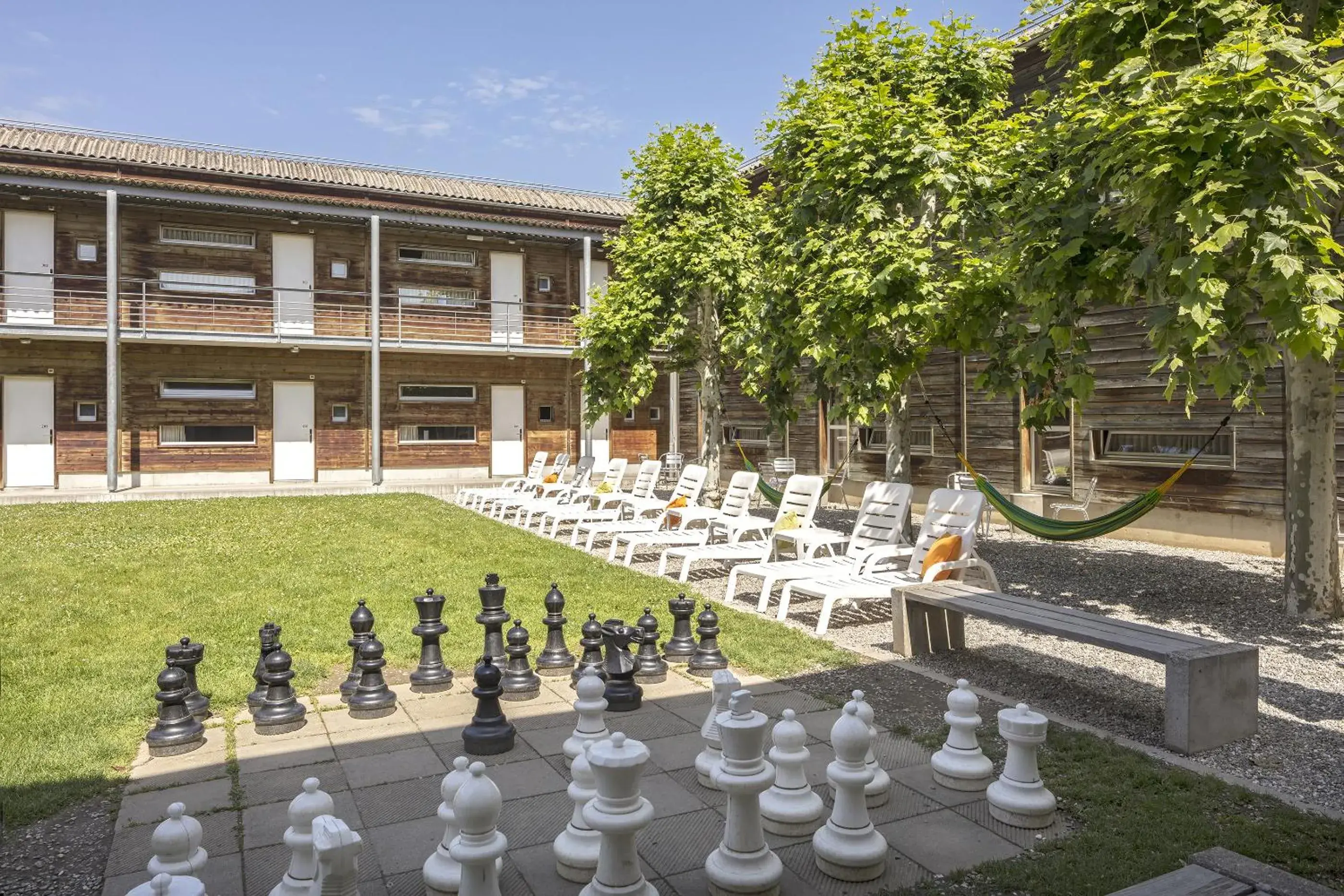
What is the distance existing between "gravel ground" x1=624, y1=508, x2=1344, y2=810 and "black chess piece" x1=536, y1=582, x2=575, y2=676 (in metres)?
2.15

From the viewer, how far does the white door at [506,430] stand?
24391 millimetres

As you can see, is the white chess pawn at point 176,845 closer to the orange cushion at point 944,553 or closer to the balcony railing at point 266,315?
the orange cushion at point 944,553

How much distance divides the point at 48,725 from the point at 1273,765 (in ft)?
19.5

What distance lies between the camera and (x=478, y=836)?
8.59 ft

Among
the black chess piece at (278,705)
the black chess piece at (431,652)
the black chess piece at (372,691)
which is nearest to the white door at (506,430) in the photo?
the black chess piece at (431,652)

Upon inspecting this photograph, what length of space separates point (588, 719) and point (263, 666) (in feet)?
6.59

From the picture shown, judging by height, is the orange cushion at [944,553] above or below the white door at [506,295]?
below

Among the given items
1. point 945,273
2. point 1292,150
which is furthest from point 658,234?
point 1292,150

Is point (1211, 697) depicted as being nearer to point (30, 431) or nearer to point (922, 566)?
point (922, 566)

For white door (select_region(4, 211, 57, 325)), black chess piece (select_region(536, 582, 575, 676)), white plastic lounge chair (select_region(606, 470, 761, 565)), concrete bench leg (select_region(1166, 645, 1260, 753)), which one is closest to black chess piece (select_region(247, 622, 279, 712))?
black chess piece (select_region(536, 582, 575, 676))

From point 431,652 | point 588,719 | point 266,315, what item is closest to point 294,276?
point 266,315

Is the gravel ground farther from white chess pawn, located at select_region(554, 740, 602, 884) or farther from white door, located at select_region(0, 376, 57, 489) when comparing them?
white door, located at select_region(0, 376, 57, 489)

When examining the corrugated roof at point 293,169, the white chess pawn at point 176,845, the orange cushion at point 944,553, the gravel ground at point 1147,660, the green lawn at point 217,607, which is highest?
the corrugated roof at point 293,169

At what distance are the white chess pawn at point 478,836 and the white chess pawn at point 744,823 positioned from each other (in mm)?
702
